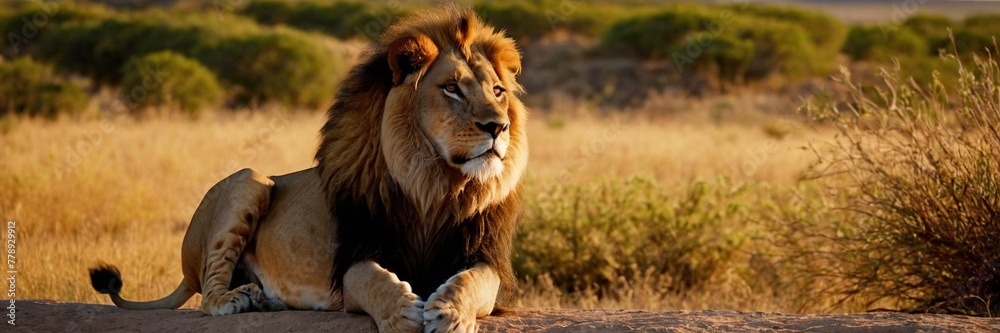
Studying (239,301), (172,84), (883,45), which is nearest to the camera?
(239,301)

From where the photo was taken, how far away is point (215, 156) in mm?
12492

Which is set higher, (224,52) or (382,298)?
(224,52)

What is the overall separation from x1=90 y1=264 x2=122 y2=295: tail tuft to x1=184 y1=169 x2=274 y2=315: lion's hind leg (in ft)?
1.18

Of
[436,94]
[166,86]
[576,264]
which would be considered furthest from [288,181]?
[166,86]

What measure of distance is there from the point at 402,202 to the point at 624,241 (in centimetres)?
382

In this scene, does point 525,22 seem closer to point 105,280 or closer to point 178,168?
point 178,168

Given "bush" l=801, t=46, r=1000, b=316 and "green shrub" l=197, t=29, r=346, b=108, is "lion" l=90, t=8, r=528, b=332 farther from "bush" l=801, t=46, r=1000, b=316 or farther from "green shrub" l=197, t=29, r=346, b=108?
"green shrub" l=197, t=29, r=346, b=108

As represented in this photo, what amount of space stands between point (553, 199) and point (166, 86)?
34.2 feet

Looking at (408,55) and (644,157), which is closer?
(408,55)

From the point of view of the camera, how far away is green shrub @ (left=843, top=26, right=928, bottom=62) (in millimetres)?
25141

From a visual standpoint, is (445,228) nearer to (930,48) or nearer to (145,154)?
(145,154)

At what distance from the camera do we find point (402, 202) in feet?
14.3

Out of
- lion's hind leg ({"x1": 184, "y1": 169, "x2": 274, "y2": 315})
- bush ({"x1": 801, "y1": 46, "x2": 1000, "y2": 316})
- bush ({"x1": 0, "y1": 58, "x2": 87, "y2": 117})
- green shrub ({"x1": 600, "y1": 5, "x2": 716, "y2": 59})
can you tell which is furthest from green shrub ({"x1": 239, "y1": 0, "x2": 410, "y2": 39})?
lion's hind leg ({"x1": 184, "y1": 169, "x2": 274, "y2": 315})

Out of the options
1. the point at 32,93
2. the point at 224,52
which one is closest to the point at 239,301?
the point at 32,93
